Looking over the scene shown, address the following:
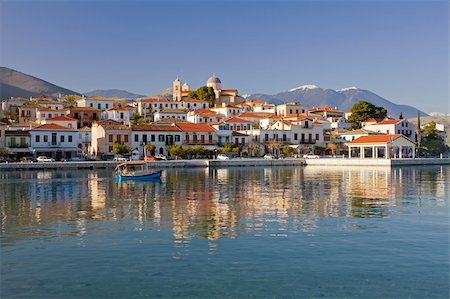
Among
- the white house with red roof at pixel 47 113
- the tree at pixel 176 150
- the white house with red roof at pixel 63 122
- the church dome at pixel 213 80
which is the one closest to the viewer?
the tree at pixel 176 150

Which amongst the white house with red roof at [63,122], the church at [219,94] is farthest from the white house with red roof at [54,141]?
the church at [219,94]

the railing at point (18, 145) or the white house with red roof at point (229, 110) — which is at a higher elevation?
the white house with red roof at point (229, 110)

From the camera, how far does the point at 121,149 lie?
226 ft

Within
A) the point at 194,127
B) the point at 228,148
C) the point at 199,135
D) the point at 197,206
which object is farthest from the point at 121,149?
the point at 197,206

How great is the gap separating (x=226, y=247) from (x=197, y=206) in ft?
32.6

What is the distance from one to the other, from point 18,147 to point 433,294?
6404 cm

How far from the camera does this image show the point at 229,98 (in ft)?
410

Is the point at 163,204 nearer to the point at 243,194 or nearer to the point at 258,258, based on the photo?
the point at 243,194

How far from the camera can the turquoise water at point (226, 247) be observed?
12.3 m

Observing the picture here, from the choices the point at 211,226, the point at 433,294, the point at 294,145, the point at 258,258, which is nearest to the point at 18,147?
the point at 294,145

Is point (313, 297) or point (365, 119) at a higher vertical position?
point (365, 119)

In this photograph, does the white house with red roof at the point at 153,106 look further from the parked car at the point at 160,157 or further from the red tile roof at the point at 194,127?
the parked car at the point at 160,157

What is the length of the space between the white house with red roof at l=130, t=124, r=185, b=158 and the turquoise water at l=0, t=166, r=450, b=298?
142ft

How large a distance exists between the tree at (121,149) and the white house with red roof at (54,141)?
21.0 feet
